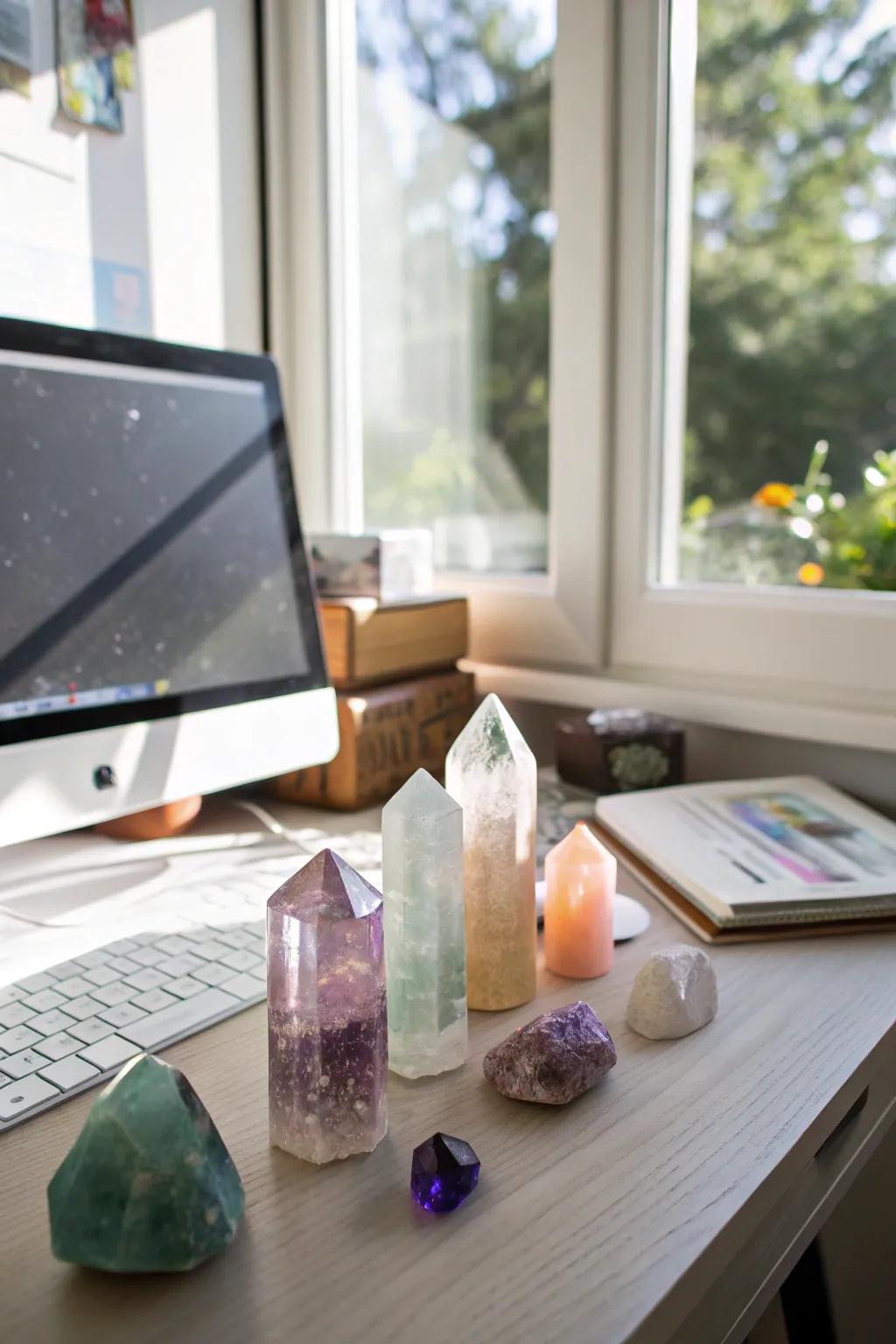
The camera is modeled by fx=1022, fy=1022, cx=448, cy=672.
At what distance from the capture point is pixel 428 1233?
17.4 inches

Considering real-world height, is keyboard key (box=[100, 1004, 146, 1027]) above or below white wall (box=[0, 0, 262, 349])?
below

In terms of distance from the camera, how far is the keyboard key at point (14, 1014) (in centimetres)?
60

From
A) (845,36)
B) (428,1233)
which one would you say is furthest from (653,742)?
(845,36)

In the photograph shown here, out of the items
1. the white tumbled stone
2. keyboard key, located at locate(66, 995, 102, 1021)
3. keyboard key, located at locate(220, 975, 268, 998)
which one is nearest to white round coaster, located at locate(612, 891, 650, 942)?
the white tumbled stone

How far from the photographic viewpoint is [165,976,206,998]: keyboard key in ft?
2.12

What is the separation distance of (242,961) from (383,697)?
0.46 m

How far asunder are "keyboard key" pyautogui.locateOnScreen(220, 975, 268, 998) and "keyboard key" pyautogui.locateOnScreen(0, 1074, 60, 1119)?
133 millimetres

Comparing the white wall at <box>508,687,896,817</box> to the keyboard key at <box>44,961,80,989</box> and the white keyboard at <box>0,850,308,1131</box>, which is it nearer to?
the white keyboard at <box>0,850,308,1131</box>

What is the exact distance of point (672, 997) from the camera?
0.61 meters

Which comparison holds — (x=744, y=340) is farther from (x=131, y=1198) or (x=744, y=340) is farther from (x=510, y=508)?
(x=131, y=1198)

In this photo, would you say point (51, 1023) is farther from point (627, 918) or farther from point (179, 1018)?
point (627, 918)

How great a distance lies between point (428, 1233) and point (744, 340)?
1855mm

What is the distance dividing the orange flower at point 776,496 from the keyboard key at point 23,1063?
100 centimetres

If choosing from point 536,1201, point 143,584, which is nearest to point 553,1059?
point 536,1201
